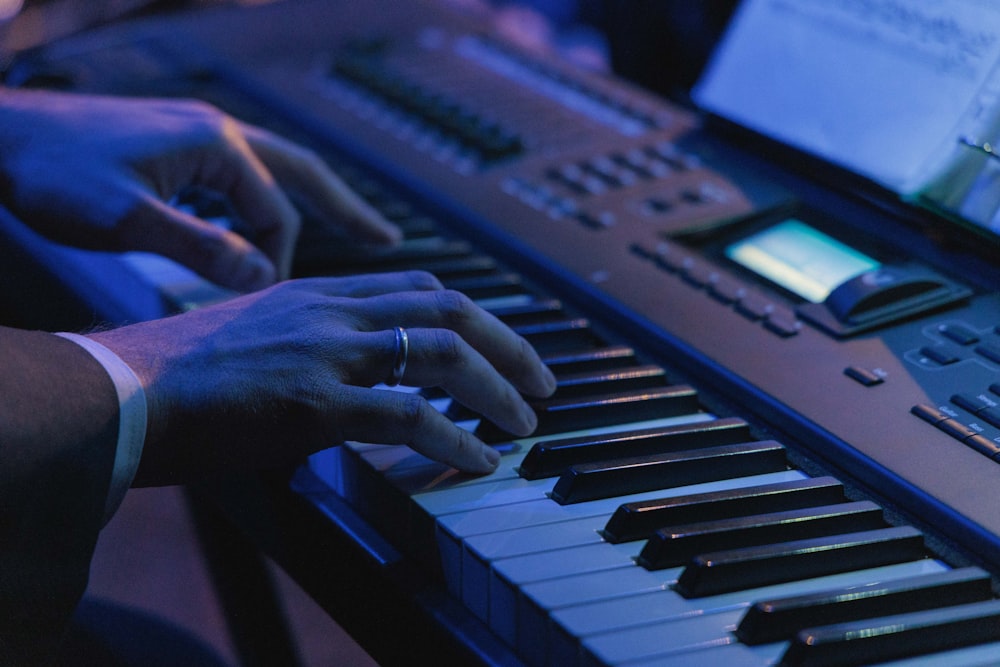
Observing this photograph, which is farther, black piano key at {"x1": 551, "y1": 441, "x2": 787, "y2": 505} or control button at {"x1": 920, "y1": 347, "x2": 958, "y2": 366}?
control button at {"x1": 920, "y1": 347, "x2": 958, "y2": 366}

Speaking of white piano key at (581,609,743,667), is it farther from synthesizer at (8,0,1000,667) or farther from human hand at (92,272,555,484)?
human hand at (92,272,555,484)

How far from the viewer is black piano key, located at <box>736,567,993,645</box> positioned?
2.27 feet

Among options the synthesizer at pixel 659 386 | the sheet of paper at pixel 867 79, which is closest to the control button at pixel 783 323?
the synthesizer at pixel 659 386

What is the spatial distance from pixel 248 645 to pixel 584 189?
964mm

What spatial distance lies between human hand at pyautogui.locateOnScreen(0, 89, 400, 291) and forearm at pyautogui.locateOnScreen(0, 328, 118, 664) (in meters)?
0.35

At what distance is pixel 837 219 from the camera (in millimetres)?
1210

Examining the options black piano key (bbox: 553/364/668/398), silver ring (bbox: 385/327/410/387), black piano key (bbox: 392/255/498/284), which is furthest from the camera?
black piano key (bbox: 392/255/498/284)

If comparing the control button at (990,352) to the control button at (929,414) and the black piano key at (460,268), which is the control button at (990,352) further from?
the black piano key at (460,268)

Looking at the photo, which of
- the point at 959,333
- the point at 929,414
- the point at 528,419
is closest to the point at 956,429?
the point at 929,414

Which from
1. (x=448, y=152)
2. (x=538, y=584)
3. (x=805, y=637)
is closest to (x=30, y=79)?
(x=448, y=152)

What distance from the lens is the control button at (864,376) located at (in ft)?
3.08

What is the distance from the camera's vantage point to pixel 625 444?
89cm

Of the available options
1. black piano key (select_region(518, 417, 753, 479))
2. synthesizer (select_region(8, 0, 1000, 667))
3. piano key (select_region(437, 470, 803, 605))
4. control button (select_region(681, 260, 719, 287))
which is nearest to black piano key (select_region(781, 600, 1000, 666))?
synthesizer (select_region(8, 0, 1000, 667))

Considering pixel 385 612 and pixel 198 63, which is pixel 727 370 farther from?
pixel 198 63
